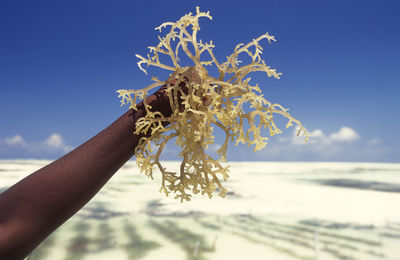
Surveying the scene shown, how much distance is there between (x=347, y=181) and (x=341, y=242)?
4621 mm

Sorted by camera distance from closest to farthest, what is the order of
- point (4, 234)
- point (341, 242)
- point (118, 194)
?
1. point (4, 234)
2. point (341, 242)
3. point (118, 194)

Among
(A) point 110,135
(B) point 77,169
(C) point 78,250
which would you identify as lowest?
(C) point 78,250

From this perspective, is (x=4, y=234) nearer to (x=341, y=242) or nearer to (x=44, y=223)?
(x=44, y=223)

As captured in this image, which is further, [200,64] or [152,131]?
[200,64]

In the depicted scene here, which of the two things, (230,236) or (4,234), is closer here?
(4,234)

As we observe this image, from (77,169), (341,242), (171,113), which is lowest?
(341,242)

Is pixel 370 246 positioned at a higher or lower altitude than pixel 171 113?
lower

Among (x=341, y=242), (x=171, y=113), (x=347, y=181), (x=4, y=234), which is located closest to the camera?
(x=4, y=234)

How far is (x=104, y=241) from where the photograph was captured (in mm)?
3432

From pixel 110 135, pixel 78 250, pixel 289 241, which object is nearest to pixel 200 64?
pixel 110 135

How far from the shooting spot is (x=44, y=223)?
136 cm

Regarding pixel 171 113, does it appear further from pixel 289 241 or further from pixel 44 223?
pixel 289 241

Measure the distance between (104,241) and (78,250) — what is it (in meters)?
0.31

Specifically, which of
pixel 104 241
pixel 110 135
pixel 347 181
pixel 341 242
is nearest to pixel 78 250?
pixel 104 241
